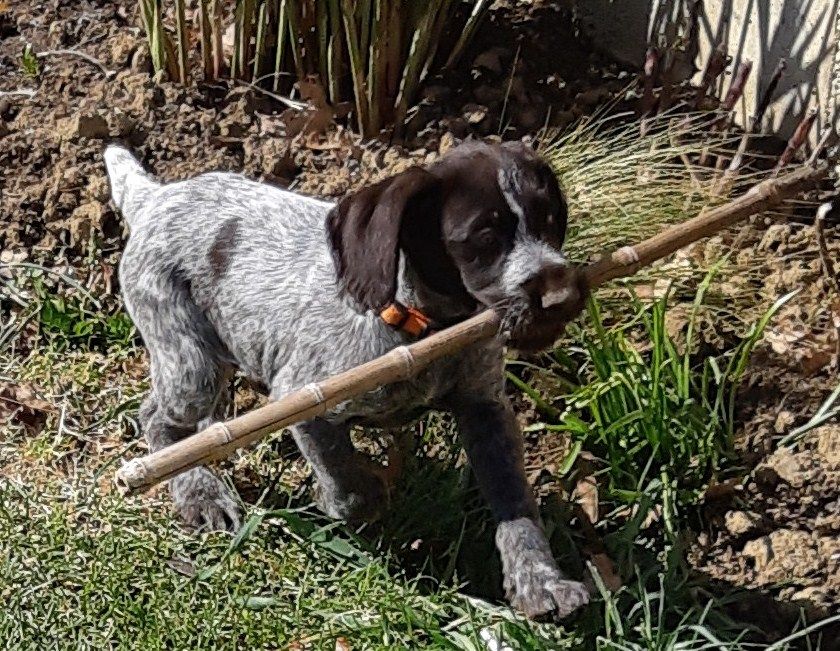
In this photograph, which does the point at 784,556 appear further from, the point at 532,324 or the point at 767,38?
the point at 767,38

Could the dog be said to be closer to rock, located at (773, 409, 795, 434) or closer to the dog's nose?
the dog's nose

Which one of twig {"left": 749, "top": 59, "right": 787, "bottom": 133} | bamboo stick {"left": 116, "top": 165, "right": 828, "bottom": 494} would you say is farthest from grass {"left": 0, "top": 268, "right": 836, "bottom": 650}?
twig {"left": 749, "top": 59, "right": 787, "bottom": 133}

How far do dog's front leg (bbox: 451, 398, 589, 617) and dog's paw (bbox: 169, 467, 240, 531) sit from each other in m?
0.80

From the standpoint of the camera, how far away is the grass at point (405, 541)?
3996 mm

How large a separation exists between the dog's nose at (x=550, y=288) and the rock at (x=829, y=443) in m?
1.40

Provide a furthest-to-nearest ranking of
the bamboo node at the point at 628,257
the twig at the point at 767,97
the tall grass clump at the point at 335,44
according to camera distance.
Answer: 1. the tall grass clump at the point at 335,44
2. the twig at the point at 767,97
3. the bamboo node at the point at 628,257

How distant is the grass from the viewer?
157 inches

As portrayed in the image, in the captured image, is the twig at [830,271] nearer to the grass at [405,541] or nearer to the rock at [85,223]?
the grass at [405,541]

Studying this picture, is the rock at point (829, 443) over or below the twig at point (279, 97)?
below

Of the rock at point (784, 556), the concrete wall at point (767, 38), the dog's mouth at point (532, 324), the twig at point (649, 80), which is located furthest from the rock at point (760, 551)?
the twig at point (649, 80)

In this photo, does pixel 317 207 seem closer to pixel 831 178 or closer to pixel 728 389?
pixel 728 389

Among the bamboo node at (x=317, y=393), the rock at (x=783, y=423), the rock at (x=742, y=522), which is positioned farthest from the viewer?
the rock at (x=783, y=423)

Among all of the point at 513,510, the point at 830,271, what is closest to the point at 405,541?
the point at 513,510

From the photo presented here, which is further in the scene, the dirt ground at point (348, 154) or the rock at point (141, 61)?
the rock at point (141, 61)
